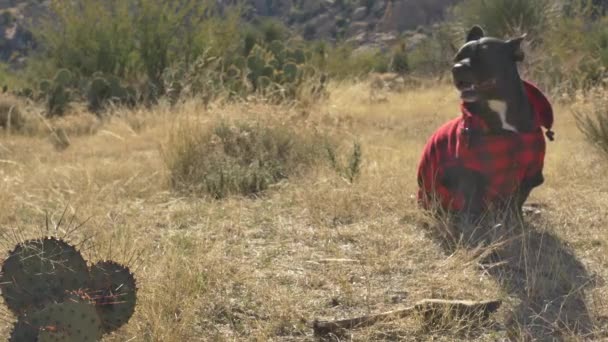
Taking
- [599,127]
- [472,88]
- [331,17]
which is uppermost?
[472,88]

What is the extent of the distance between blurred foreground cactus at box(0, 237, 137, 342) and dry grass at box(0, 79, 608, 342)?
212 mm

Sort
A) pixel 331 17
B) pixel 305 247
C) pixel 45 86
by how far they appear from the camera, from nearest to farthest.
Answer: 1. pixel 305 247
2. pixel 45 86
3. pixel 331 17

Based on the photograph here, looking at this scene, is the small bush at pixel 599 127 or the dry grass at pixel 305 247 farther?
the small bush at pixel 599 127

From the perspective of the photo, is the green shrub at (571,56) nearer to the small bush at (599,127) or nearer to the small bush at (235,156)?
the small bush at (599,127)

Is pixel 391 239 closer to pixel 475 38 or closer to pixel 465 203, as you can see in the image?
pixel 465 203

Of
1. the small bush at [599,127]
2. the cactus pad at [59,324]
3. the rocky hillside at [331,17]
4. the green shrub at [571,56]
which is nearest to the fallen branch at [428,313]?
the cactus pad at [59,324]

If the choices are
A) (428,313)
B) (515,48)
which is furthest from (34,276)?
(515,48)

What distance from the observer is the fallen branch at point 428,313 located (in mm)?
3098

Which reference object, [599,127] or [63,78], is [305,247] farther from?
[63,78]

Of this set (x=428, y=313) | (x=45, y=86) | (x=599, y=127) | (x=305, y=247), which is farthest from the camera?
(x=45, y=86)

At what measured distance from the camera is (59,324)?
238 centimetres

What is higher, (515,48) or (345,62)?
(515,48)

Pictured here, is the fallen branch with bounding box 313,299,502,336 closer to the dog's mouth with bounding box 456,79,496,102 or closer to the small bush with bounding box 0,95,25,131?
the dog's mouth with bounding box 456,79,496,102

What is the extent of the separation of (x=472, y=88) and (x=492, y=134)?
269 mm
